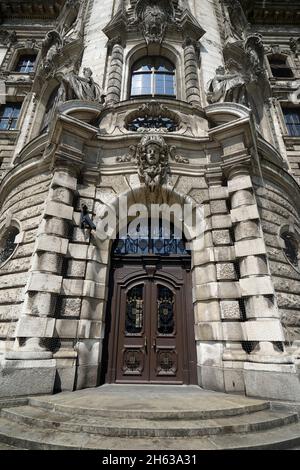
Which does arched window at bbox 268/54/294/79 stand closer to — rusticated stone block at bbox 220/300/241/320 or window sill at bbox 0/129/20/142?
window sill at bbox 0/129/20/142

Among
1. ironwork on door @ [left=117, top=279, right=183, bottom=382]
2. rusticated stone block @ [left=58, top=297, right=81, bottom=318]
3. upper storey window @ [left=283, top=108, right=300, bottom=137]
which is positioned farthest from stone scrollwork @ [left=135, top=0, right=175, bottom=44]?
rusticated stone block @ [left=58, top=297, right=81, bottom=318]

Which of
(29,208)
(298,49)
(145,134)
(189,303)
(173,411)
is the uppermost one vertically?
(298,49)

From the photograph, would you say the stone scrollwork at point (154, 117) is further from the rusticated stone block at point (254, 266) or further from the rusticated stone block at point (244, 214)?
the rusticated stone block at point (254, 266)

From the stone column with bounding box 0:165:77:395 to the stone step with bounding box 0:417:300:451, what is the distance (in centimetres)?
149

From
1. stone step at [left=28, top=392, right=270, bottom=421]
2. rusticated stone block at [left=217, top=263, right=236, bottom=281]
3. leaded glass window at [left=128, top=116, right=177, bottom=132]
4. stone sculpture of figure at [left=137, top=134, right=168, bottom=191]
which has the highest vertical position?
leaded glass window at [left=128, top=116, right=177, bottom=132]

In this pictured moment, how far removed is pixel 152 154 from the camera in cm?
759

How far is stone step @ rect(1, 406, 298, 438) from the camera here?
3.51 meters

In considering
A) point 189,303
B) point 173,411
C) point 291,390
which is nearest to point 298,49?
point 189,303

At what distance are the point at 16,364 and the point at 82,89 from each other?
339 inches

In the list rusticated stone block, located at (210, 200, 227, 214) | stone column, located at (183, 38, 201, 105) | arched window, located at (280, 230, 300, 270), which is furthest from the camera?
stone column, located at (183, 38, 201, 105)

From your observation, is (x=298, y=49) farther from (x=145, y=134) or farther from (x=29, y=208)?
(x=29, y=208)

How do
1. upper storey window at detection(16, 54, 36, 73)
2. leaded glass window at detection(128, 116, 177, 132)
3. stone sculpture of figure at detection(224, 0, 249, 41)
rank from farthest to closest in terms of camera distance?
upper storey window at detection(16, 54, 36, 73) → stone sculpture of figure at detection(224, 0, 249, 41) → leaded glass window at detection(128, 116, 177, 132)

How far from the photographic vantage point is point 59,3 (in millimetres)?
18172
